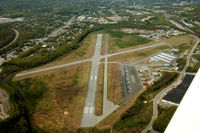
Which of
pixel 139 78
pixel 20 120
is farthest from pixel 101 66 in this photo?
pixel 20 120

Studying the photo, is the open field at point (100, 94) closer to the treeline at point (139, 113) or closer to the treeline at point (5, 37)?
the treeline at point (139, 113)

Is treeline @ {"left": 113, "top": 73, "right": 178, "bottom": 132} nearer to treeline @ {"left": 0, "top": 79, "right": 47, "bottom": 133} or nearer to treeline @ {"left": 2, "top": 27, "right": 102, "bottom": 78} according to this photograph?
treeline @ {"left": 0, "top": 79, "right": 47, "bottom": 133}

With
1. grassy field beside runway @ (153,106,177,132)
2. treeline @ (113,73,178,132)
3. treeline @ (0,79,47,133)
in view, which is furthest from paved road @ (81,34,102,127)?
grassy field beside runway @ (153,106,177,132)

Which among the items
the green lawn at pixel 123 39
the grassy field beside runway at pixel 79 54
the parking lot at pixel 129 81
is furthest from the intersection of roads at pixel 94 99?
the green lawn at pixel 123 39

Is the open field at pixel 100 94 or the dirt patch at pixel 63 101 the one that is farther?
the open field at pixel 100 94

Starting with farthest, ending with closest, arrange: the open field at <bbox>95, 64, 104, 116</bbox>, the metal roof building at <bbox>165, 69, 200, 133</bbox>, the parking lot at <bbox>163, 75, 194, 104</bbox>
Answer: the parking lot at <bbox>163, 75, 194, 104</bbox>
the open field at <bbox>95, 64, 104, 116</bbox>
the metal roof building at <bbox>165, 69, 200, 133</bbox>
